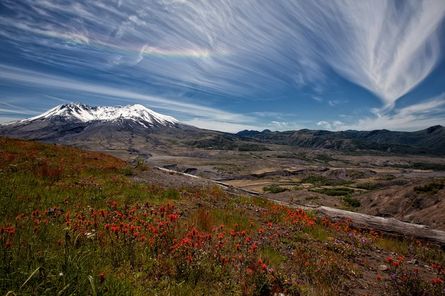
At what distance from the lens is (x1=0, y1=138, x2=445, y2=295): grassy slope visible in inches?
171

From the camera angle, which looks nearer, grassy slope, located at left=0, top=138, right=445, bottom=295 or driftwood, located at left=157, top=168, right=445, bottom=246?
grassy slope, located at left=0, top=138, right=445, bottom=295

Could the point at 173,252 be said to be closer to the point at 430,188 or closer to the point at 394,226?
the point at 394,226

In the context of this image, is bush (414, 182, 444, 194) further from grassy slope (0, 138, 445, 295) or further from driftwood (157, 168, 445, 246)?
grassy slope (0, 138, 445, 295)

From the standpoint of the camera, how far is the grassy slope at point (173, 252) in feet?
14.2

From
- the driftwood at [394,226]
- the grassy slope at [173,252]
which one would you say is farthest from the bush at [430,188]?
the grassy slope at [173,252]

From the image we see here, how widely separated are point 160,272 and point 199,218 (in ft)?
12.3

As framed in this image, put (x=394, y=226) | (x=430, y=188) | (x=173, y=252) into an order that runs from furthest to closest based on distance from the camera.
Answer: (x=430, y=188), (x=394, y=226), (x=173, y=252)

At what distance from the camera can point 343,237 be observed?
34.1ft

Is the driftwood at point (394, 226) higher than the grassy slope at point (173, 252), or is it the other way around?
the grassy slope at point (173, 252)

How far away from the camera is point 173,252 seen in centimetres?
592

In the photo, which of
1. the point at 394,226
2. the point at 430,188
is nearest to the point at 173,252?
the point at 394,226

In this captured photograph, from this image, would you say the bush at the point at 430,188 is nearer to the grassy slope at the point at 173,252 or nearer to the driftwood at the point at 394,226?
the driftwood at the point at 394,226

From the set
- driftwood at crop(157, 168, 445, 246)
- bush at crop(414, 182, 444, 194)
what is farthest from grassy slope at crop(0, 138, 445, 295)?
bush at crop(414, 182, 444, 194)

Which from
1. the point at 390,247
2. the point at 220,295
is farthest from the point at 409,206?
the point at 220,295
